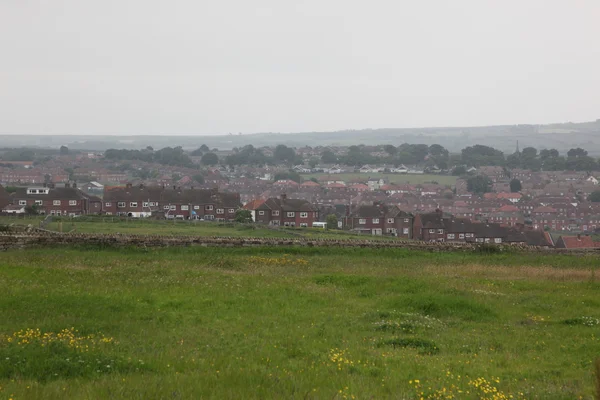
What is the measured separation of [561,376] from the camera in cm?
1585

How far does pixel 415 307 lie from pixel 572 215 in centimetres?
11905

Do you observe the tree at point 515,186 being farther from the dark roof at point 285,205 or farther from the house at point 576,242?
the dark roof at point 285,205

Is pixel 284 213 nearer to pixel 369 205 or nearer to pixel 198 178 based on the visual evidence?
pixel 369 205

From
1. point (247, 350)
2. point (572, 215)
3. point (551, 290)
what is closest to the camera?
point (247, 350)

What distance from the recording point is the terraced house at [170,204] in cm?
10025


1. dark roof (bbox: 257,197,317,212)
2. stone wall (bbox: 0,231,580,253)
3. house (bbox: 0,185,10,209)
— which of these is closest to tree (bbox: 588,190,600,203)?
dark roof (bbox: 257,197,317,212)

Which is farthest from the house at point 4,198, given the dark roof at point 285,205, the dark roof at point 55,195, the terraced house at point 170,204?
the dark roof at point 285,205

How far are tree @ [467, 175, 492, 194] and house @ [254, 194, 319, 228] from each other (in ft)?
299

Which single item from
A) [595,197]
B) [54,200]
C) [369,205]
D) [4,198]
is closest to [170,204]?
[54,200]

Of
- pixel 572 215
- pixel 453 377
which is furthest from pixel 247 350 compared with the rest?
pixel 572 215

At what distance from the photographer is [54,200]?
93.2 metres

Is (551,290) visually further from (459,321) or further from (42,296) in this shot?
(42,296)

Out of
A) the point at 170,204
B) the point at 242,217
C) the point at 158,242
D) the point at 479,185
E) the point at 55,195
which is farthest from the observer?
the point at 479,185

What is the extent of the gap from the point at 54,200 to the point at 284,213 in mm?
30235
